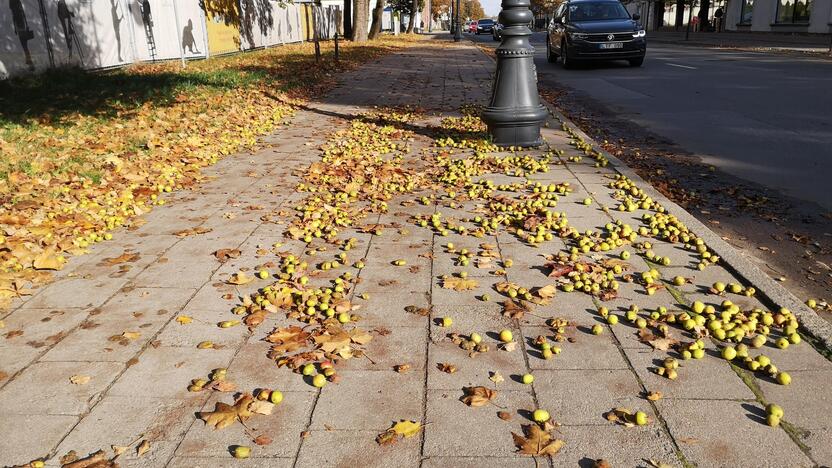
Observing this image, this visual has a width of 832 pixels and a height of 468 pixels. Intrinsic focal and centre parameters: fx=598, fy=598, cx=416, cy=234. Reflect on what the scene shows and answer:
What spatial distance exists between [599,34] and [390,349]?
16008 mm

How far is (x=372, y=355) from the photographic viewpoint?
322 centimetres

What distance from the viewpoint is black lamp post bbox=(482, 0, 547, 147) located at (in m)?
7.60

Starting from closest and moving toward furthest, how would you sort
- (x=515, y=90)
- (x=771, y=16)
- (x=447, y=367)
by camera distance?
(x=447, y=367), (x=515, y=90), (x=771, y=16)

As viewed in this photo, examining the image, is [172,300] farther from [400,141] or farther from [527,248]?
[400,141]

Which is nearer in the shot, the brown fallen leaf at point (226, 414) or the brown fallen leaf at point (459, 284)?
the brown fallen leaf at point (226, 414)

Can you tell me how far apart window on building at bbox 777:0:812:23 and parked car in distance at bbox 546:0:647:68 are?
25.7 metres

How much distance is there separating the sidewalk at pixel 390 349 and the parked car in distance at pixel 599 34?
12505mm

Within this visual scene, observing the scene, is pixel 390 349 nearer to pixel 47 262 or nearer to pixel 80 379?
pixel 80 379

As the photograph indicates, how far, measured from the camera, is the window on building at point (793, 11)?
3644cm

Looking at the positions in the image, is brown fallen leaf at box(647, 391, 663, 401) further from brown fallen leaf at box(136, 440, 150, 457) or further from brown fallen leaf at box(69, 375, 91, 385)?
brown fallen leaf at box(69, 375, 91, 385)

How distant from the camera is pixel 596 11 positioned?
18250mm

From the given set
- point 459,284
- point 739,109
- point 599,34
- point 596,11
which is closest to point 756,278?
point 459,284

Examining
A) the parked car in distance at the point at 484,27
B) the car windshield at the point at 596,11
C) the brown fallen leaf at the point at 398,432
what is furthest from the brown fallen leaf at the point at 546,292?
the parked car in distance at the point at 484,27

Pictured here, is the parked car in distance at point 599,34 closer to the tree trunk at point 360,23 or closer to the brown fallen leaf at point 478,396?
the brown fallen leaf at point 478,396
